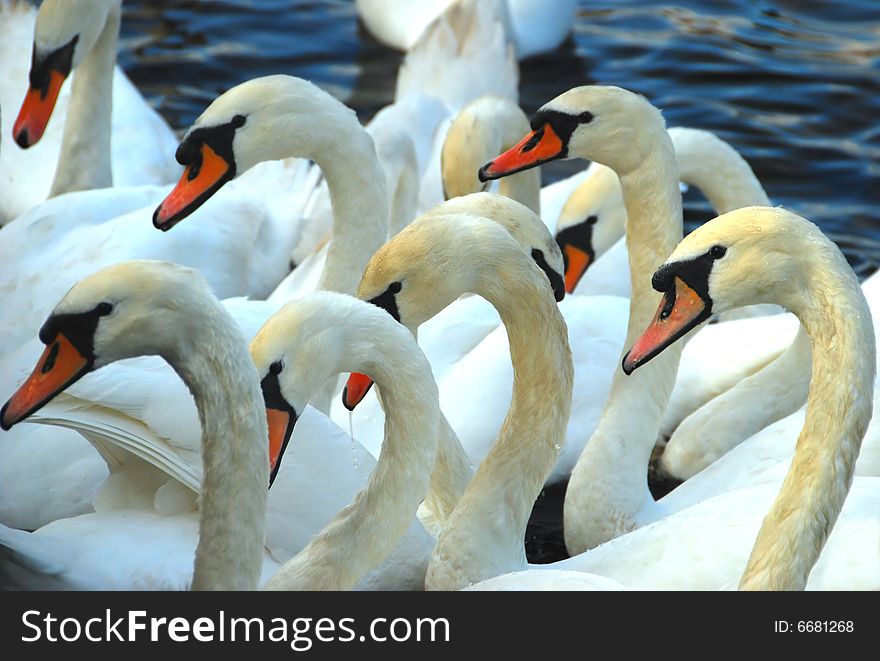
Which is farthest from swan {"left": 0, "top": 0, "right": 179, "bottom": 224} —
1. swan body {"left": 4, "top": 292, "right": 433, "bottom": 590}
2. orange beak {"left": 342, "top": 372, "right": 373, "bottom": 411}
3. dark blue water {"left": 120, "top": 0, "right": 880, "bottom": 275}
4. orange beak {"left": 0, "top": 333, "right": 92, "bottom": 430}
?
orange beak {"left": 0, "top": 333, "right": 92, "bottom": 430}

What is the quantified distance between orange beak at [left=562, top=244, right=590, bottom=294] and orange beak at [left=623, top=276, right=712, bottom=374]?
239 cm

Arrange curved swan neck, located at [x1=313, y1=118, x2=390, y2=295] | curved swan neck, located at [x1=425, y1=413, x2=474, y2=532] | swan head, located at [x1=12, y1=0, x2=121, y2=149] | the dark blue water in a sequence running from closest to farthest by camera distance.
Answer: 1. curved swan neck, located at [x1=425, y1=413, x2=474, y2=532]
2. curved swan neck, located at [x1=313, y1=118, x2=390, y2=295]
3. swan head, located at [x1=12, y1=0, x2=121, y2=149]
4. the dark blue water

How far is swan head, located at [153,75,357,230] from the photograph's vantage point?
570 cm

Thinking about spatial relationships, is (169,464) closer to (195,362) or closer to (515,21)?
(195,362)

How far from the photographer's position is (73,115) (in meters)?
7.60

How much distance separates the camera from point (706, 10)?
36.6 feet

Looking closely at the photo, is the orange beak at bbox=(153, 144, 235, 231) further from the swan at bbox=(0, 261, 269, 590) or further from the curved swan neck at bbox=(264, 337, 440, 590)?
the swan at bbox=(0, 261, 269, 590)

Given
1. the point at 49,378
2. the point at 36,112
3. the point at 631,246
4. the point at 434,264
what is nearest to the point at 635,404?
the point at 631,246

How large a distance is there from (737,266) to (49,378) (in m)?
1.75

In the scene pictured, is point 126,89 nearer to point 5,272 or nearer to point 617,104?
point 5,272

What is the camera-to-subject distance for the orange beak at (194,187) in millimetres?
5711

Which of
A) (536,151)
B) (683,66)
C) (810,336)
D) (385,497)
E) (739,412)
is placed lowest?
(683,66)
